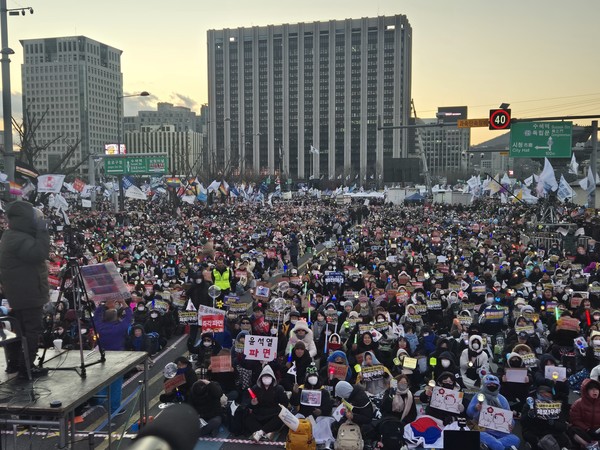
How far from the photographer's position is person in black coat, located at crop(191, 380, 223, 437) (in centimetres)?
911

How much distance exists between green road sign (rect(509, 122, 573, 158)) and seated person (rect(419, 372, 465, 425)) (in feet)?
55.5

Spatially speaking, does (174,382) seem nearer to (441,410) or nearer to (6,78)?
(441,410)

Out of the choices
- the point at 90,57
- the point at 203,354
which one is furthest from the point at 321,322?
the point at 90,57

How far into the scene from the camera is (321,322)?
496 inches

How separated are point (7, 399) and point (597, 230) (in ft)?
82.7

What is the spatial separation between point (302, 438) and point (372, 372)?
1.74 meters

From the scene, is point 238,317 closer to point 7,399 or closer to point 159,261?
point 7,399

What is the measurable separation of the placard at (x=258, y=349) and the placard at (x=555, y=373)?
4.32m

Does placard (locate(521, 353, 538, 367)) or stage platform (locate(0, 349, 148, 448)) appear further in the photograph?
placard (locate(521, 353, 538, 367))

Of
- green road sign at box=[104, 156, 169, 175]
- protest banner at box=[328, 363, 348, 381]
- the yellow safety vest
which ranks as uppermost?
green road sign at box=[104, 156, 169, 175]

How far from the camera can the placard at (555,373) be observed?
936cm

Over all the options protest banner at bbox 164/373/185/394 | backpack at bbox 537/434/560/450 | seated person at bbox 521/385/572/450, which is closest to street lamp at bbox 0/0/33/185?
protest banner at bbox 164/373/185/394

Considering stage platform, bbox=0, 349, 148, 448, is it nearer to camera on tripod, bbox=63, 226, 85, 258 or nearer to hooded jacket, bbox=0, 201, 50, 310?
hooded jacket, bbox=0, 201, 50, 310

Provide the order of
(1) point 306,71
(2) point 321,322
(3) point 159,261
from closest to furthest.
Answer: (2) point 321,322 → (3) point 159,261 → (1) point 306,71
